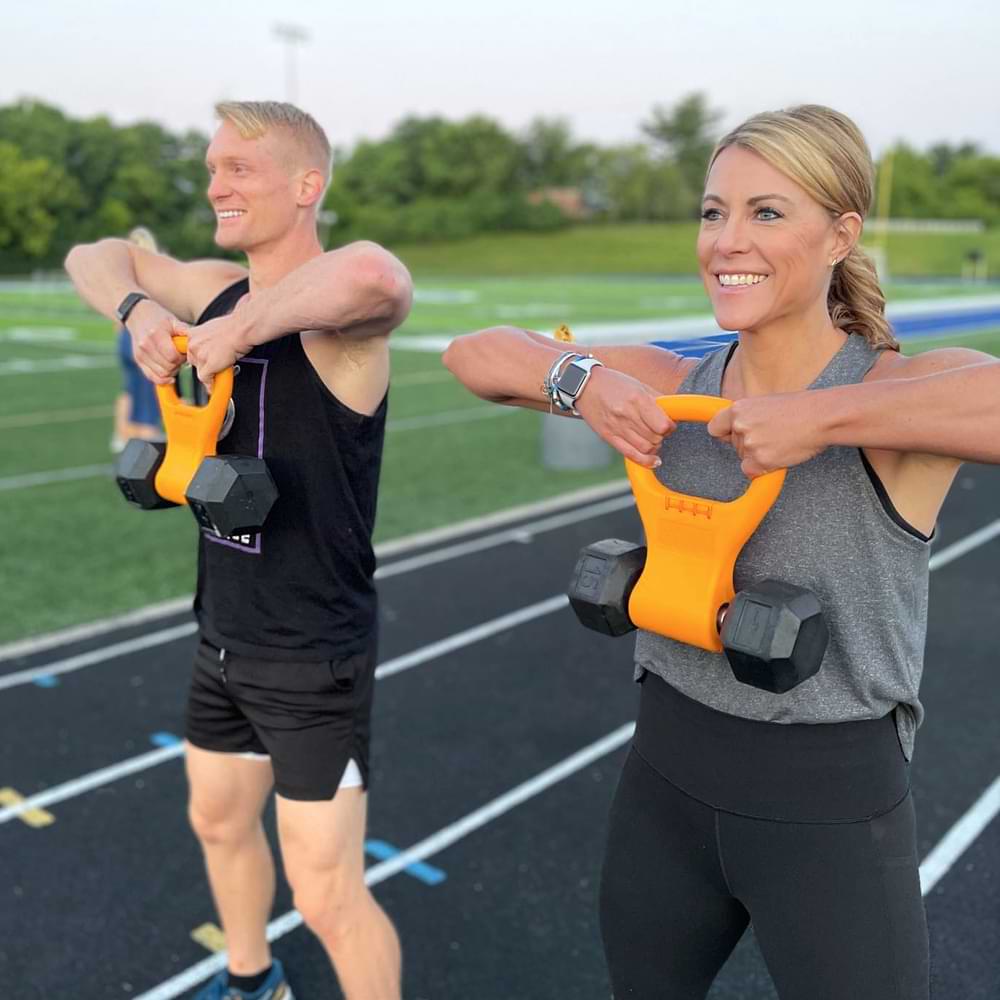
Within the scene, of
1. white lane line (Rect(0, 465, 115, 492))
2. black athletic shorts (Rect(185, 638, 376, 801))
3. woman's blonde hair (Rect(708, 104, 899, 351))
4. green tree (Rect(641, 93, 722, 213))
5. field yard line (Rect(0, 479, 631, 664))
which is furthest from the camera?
green tree (Rect(641, 93, 722, 213))

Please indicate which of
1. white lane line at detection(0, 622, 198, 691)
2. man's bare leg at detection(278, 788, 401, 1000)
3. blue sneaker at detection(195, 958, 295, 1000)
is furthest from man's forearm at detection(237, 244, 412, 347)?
white lane line at detection(0, 622, 198, 691)

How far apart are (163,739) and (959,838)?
3061 millimetres

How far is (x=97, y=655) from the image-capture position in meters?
5.19

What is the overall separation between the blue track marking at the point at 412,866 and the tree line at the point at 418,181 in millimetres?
47754

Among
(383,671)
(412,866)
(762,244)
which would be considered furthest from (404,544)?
(762,244)

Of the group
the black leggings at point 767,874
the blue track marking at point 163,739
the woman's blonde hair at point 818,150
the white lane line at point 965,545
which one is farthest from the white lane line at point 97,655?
the white lane line at point 965,545

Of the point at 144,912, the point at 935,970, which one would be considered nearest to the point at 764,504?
the point at 935,970

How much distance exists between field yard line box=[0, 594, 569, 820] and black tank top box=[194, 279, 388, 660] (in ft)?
6.11

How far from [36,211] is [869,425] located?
62158mm

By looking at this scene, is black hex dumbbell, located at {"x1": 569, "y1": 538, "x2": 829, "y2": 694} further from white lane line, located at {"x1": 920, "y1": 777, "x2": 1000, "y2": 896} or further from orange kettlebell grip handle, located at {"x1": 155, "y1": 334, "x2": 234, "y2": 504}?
white lane line, located at {"x1": 920, "y1": 777, "x2": 1000, "y2": 896}

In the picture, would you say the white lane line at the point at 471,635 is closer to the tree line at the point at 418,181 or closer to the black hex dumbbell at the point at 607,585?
the black hex dumbbell at the point at 607,585

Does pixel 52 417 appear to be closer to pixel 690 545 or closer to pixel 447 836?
pixel 447 836

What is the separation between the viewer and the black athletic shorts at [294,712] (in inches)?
93.8

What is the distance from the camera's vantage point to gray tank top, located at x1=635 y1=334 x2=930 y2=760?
5.25 ft
